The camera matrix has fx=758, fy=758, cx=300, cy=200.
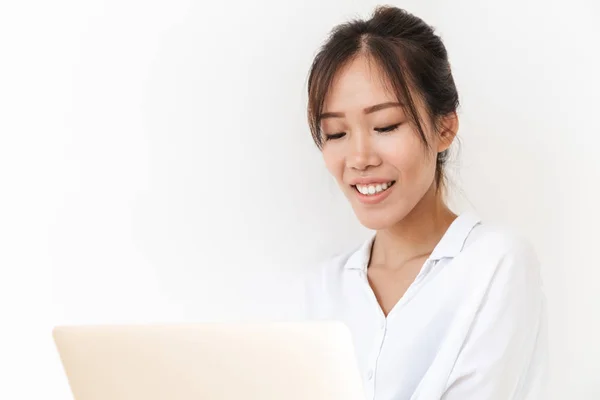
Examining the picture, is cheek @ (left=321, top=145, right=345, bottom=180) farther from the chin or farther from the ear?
the ear

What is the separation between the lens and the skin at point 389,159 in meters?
1.58

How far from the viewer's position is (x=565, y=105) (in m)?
1.83

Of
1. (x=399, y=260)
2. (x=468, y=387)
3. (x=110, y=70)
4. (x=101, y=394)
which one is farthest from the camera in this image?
(x=399, y=260)

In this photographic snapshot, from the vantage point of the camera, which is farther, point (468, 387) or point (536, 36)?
point (536, 36)

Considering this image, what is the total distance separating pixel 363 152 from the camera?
1.60 meters

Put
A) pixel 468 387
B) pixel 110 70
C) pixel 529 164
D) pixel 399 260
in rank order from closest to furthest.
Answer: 1. pixel 468 387
2. pixel 110 70
3. pixel 399 260
4. pixel 529 164

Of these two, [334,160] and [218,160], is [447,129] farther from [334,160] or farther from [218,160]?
[218,160]

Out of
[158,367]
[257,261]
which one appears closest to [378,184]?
[257,261]

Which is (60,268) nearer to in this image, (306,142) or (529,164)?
(306,142)

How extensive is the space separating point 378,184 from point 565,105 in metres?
0.55

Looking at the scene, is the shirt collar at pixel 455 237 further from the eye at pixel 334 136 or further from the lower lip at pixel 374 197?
the eye at pixel 334 136

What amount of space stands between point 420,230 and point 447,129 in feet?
0.78

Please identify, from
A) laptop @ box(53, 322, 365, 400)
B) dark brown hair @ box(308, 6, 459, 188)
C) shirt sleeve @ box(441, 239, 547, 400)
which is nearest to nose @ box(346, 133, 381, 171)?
dark brown hair @ box(308, 6, 459, 188)

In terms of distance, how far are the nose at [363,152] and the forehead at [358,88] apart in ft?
0.21
